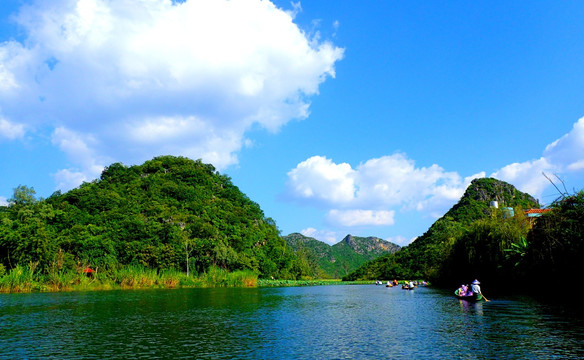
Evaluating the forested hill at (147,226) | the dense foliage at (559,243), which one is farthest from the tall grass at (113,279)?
the dense foliage at (559,243)

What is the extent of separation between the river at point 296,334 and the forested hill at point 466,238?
20.1 metres

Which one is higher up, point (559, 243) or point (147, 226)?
point (147, 226)

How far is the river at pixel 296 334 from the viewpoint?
15.8 m

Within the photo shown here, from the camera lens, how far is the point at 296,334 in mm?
20672

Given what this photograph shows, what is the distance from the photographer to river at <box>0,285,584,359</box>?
51.8 ft

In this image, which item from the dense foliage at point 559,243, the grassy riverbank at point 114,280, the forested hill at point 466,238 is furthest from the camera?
the grassy riverbank at point 114,280

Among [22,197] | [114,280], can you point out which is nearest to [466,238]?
[114,280]

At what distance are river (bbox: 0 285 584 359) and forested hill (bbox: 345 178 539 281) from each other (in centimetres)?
2010

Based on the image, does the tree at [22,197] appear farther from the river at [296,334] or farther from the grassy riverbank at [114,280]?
the river at [296,334]

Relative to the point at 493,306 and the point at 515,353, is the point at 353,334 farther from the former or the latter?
the point at 493,306

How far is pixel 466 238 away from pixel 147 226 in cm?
6479

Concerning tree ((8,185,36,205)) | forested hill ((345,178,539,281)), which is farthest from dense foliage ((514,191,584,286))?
tree ((8,185,36,205))

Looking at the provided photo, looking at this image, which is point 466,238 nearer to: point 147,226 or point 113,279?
point 113,279

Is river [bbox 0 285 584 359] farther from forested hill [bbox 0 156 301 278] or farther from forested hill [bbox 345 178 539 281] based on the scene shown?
forested hill [bbox 0 156 301 278]
